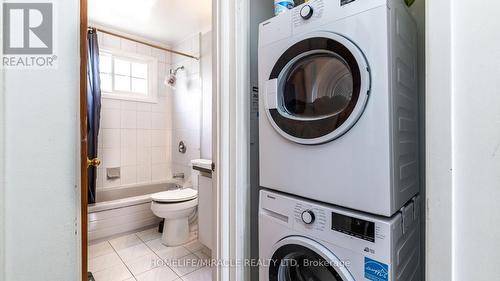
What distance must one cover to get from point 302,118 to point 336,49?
0.92 feet

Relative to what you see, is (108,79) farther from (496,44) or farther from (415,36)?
(496,44)

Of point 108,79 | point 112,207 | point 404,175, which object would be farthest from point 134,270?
point 108,79

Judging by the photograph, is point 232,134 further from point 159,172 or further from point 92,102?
point 159,172

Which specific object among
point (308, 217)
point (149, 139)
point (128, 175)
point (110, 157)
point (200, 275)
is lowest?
point (200, 275)

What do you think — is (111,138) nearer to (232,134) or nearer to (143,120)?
(143,120)

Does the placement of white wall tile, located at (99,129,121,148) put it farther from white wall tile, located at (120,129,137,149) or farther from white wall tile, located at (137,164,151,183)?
white wall tile, located at (137,164,151,183)

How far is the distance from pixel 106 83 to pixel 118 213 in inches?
58.9

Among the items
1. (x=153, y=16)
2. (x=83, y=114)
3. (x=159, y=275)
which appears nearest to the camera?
(x=83, y=114)

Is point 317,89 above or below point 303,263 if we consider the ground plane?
above

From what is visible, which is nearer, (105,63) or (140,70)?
(105,63)

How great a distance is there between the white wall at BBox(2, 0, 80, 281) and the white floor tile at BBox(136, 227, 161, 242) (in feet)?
5.94

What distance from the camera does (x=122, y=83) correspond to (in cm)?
278

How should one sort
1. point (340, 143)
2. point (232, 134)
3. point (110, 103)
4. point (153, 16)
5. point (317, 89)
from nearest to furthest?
point (340, 143) → point (317, 89) → point (232, 134) → point (153, 16) → point (110, 103)

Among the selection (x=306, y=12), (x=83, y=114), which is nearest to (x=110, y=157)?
(x=83, y=114)
